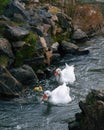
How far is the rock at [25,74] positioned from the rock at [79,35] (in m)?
10.1

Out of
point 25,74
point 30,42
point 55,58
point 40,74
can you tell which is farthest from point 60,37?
point 25,74

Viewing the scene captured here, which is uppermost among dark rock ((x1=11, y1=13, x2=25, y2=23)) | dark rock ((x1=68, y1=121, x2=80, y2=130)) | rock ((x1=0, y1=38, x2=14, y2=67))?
dark rock ((x1=11, y1=13, x2=25, y2=23))

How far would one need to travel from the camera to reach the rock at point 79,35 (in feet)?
117

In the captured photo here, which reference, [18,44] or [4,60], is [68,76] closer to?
[4,60]

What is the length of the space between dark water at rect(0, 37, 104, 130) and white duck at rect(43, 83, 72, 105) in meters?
0.36

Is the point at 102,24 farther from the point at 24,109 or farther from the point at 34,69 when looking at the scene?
the point at 24,109

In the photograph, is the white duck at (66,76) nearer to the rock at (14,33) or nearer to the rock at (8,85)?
the rock at (8,85)

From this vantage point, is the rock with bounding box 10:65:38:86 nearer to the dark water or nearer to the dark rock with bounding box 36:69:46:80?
the dark water

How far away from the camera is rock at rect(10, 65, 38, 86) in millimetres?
25656

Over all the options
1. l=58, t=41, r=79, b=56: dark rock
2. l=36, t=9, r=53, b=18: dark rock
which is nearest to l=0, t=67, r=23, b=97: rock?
l=58, t=41, r=79, b=56: dark rock

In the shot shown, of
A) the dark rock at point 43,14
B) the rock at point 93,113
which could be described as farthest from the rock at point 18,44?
the rock at point 93,113

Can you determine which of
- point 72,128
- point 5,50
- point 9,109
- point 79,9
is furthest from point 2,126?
point 79,9

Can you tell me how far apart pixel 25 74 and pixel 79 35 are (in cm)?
1129

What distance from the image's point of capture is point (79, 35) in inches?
1416
